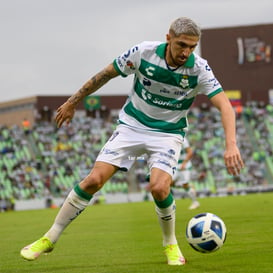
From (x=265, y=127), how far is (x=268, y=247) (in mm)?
37998

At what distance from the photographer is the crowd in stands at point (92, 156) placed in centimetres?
3906

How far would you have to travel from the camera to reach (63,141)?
144 ft

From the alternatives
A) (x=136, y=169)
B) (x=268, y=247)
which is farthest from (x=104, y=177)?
(x=136, y=169)

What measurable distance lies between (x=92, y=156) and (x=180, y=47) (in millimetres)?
35150

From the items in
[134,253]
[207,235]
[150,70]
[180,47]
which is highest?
[180,47]

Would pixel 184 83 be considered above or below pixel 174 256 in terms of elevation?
above

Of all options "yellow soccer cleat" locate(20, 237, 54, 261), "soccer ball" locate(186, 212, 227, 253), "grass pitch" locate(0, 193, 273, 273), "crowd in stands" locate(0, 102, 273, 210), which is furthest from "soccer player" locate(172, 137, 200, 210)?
"crowd in stands" locate(0, 102, 273, 210)

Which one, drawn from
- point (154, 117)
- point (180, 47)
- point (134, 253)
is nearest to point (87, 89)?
point (154, 117)

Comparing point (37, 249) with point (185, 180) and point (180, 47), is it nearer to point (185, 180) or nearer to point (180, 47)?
point (180, 47)

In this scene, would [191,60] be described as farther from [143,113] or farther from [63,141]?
[63,141]

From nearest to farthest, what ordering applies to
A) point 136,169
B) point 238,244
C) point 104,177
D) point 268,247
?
1. point 104,177
2. point 268,247
3. point 238,244
4. point 136,169

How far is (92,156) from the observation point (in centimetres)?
4275

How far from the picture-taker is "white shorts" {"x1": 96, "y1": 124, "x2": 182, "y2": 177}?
8.24m

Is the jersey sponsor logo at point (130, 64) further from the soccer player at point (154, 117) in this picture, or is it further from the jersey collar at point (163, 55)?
the jersey collar at point (163, 55)
